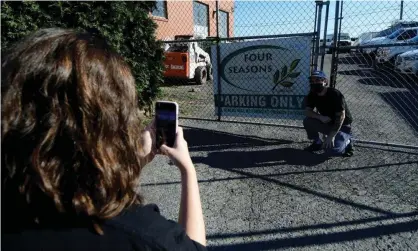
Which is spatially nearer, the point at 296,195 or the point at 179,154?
the point at 179,154

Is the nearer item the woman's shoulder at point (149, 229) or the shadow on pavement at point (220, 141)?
the woman's shoulder at point (149, 229)

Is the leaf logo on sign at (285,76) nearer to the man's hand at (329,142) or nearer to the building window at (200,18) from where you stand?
the man's hand at (329,142)

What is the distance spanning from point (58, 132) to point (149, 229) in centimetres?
34

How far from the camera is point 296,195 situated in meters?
3.83

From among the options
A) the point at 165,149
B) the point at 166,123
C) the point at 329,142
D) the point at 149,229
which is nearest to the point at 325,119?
the point at 329,142

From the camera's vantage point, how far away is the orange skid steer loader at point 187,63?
478 inches

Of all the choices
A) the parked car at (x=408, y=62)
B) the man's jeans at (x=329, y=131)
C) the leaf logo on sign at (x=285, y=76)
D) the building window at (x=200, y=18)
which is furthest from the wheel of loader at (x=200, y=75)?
the man's jeans at (x=329, y=131)

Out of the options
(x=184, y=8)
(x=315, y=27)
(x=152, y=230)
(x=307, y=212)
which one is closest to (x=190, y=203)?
(x=152, y=230)

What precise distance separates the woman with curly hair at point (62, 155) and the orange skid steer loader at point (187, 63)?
35.5ft

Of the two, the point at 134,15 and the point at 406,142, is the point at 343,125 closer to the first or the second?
the point at 406,142

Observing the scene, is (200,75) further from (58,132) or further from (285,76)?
(58,132)

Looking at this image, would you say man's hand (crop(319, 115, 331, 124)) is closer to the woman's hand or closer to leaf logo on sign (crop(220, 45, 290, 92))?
leaf logo on sign (crop(220, 45, 290, 92))

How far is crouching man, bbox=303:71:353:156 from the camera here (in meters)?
4.81

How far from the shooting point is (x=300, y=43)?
217 inches
